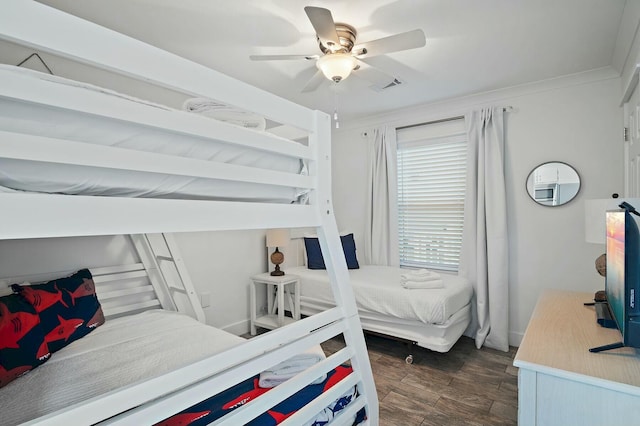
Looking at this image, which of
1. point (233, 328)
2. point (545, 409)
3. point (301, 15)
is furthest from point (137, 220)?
point (233, 328)

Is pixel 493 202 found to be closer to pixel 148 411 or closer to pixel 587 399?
pixel 587 399

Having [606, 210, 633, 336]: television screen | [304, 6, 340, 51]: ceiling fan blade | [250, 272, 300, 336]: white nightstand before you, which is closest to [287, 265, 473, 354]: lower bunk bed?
[250, 272, 300, 336]: white nightstand

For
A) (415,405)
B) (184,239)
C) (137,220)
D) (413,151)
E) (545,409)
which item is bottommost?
(415,405)

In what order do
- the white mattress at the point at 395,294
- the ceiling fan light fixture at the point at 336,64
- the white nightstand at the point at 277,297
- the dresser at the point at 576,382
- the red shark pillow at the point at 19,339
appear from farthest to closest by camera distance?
the white nightstand at the point at 277,297, the white mattress at the point at 395,294, the ceiling fan light fixture at the point at 336,64, the red shark pillow at the point at 19,339, the dresser at the point at 576,382

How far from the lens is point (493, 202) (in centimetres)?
304

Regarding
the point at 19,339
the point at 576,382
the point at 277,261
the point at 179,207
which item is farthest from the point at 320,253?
the point at 179,207

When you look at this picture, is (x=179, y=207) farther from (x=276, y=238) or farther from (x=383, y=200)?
Answer: (x=383, y=200)

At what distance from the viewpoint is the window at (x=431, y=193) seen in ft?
11.1

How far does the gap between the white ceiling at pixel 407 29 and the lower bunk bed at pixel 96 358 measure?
1.63 meters

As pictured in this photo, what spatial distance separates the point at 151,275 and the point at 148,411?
2156 mm

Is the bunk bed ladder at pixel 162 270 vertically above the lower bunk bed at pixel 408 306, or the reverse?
the bunk bed ladder at pixel 162 270

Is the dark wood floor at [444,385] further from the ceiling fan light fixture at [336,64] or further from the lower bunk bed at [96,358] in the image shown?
the ceiling fan light fixture at [336,64]

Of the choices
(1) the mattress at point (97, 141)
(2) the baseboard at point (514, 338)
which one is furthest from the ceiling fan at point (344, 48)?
(2) the baseboard at point (514, 338)

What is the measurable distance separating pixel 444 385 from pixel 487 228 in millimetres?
1450
